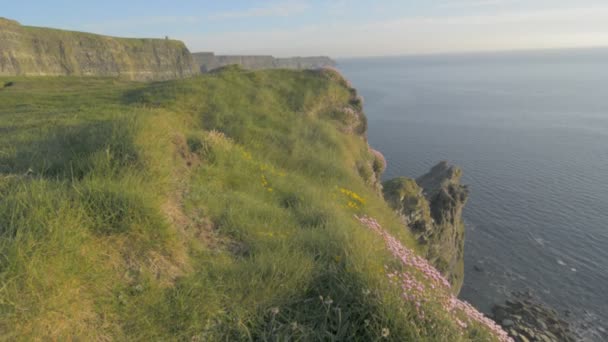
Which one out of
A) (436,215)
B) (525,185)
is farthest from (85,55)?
(525,185)

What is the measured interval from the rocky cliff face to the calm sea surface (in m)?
5.55

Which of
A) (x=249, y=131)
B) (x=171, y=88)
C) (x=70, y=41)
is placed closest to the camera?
(x=249, y=131)

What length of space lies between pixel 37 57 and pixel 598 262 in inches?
Answer: 5358

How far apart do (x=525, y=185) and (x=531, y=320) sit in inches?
952

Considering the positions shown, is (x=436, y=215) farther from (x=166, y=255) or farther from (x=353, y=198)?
(x=166, y=255)

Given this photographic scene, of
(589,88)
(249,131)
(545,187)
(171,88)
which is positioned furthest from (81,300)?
(589,88)

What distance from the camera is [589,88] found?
116438mm

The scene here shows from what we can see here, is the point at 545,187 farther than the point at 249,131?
Yes

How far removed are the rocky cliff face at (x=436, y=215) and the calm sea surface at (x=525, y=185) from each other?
555 cm

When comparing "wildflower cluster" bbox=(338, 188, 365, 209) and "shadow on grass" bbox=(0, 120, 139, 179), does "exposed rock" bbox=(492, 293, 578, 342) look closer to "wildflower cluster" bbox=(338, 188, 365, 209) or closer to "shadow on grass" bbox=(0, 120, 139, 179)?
"wildflower cluster" bbox=(338, 188, 365, 209)

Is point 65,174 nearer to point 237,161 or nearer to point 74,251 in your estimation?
point 74,251

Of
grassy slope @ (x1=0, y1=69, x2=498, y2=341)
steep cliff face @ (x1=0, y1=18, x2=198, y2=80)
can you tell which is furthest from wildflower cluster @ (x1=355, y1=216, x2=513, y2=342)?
steep cliff face @ (x1=0, y1=18, x2=198, y2=80)

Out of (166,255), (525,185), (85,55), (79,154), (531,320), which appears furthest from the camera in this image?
(85,55)

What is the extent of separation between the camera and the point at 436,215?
22000 millimetres
